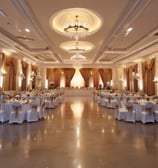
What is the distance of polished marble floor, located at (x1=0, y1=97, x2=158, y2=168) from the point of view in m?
3.20

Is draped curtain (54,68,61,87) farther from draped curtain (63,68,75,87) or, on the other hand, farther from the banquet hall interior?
the banquet hall interior

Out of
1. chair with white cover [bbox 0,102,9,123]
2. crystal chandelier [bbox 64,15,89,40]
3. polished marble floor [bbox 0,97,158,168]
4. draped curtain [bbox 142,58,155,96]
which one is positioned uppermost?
crystal chandelier [bbox 64,15,89,40]

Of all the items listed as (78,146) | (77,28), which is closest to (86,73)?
(77,28)

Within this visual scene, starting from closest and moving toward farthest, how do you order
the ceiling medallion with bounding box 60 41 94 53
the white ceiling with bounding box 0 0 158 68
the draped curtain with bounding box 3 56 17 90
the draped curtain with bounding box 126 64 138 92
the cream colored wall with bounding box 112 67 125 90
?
the white ceiling with bounding box 0 0 158 68 < the ceiling medallion with bounding box 60 41 94 53 < the draped curtain with bounding box 3 56 17 90 < the draped curtain with bounding box 126 64 138 92 < the cream colored wall with bounding box 112 67 125 90

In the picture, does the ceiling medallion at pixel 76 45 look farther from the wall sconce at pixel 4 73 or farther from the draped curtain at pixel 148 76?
the draped curtain at pixel 148 76

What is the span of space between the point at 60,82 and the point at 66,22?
46.9ft

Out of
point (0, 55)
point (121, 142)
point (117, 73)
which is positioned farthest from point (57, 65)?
point (121, 142)

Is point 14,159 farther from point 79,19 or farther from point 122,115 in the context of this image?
point 79,19

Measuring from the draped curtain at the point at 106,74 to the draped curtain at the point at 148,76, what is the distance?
7061 millimetres

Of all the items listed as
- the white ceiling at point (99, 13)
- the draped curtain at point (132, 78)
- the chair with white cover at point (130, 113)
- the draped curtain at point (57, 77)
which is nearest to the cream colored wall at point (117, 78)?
the draped curtain at point (132, 78)

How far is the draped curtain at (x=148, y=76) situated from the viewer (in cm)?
1240

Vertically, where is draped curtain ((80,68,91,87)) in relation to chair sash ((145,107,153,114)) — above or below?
above

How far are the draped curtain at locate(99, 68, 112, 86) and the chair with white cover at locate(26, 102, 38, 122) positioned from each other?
15086mm

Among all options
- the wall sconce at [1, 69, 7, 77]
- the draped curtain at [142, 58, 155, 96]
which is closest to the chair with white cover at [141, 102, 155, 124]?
the draped curtain at [142, 58, 155, 96]
